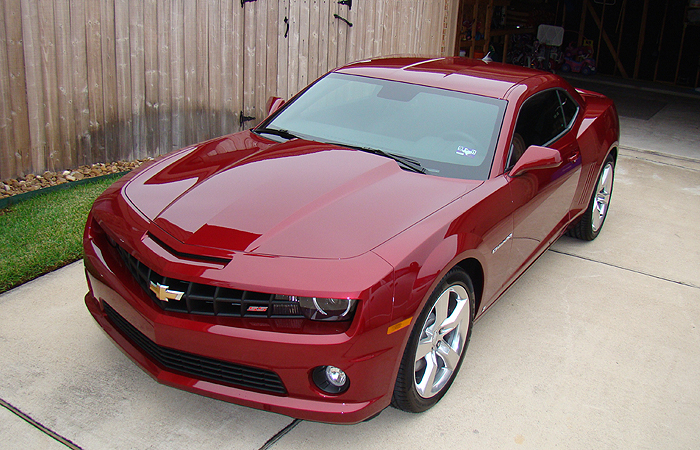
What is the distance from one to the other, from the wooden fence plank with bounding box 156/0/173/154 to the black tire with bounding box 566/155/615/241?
408 cm

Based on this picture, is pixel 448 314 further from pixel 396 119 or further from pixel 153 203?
pixel 153 203

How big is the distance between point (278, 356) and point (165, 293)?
0.55 meters

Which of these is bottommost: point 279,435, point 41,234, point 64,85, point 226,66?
point 279,435

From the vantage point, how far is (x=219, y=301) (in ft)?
8.36

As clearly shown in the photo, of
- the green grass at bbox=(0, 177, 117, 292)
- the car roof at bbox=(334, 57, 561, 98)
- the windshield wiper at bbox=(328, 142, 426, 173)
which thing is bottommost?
the green grass at bbox=(0, 177, 117, 292)

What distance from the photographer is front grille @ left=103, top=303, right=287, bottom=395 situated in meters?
2.58

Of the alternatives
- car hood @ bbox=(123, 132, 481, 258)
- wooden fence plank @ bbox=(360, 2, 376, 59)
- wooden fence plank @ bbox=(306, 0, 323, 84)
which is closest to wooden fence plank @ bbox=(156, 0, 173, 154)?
wooden fence plank @ bbox=(306, 0, 323, 84)

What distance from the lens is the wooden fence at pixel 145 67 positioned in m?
5.25

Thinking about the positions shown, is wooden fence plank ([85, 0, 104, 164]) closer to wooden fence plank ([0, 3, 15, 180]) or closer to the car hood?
wooden fence plank ([0, 3, 15, 180])

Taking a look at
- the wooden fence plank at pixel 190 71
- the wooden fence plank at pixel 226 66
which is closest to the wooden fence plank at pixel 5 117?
the wooden fence plank at pixel 190 71

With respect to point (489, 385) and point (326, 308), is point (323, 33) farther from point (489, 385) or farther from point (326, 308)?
point (326, 308)

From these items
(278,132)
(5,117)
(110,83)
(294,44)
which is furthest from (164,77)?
(278,132)

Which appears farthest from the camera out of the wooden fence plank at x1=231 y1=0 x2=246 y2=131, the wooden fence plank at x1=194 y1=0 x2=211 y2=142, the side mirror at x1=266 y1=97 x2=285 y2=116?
the wooden fence plank at x1=231 y1=0 x2=246 y2=131

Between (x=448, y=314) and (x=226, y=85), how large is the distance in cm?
466
